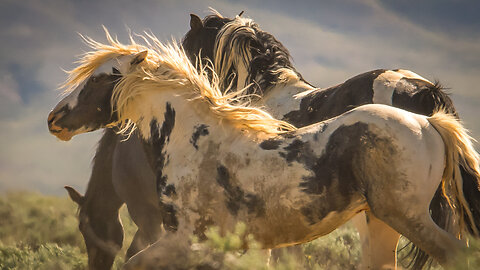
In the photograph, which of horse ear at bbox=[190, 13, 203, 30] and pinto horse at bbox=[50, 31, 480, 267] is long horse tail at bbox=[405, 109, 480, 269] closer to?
pinto horse at bbox=[50, 31, 480, 267]

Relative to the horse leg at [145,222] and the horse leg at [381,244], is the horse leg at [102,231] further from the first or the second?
the horse leg at [381,244]

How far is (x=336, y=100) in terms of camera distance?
17.2 feet

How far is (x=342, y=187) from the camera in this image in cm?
356

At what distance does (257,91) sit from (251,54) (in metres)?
0.54

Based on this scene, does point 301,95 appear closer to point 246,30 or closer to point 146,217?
point 246,30

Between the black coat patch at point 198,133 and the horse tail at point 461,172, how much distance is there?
1.47 m

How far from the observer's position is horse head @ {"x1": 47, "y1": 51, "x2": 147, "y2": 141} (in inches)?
177

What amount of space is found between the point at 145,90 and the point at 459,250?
240cm

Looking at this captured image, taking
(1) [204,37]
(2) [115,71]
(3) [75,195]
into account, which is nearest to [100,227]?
(3) [75,195]

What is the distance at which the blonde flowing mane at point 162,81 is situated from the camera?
13.5 feet

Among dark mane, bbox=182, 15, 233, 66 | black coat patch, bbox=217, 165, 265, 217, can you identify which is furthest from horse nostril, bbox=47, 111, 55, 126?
dark mane, bbox=182, 15, 233, 66

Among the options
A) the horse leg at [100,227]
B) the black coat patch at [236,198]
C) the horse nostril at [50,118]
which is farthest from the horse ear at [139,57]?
the horse leg at [100,227]

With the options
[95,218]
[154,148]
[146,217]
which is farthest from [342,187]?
[95,218]

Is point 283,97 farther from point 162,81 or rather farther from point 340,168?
point 340,168
